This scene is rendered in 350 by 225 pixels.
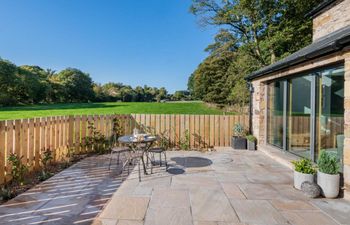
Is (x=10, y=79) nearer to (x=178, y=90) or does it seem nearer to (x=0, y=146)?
(x=0, y=146)

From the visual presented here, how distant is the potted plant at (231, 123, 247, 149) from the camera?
7.17 metres

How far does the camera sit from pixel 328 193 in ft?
10.9

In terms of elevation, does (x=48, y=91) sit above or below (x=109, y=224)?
above

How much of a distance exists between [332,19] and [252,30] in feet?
27.7

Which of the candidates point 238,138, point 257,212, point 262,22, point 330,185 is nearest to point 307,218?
point 257,212

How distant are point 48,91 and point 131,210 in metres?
42.4

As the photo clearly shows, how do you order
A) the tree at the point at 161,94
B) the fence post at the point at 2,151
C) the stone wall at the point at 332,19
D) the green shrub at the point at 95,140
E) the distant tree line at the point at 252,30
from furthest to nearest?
the tree at the point at 161,94
the distant tree line at the point at 252,30
the green shrub at the point at 95,140
the stone wall at the point at 332,19
the fence post at the point at 2,151

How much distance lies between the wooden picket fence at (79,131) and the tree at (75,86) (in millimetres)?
41852

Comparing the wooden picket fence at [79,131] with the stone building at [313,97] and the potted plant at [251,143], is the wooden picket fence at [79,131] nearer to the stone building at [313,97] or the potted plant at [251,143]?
the potted plant at [251,143]

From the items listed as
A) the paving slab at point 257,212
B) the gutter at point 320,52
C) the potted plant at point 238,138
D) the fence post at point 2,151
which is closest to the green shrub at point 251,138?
the potted plant at point 238,138

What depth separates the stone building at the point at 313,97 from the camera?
3.64 meters

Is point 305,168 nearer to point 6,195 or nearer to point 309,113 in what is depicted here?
point 309,113

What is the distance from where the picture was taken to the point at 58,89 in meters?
43.1

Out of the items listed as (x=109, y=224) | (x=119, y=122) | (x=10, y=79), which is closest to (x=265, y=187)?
(x=109, y=224)
